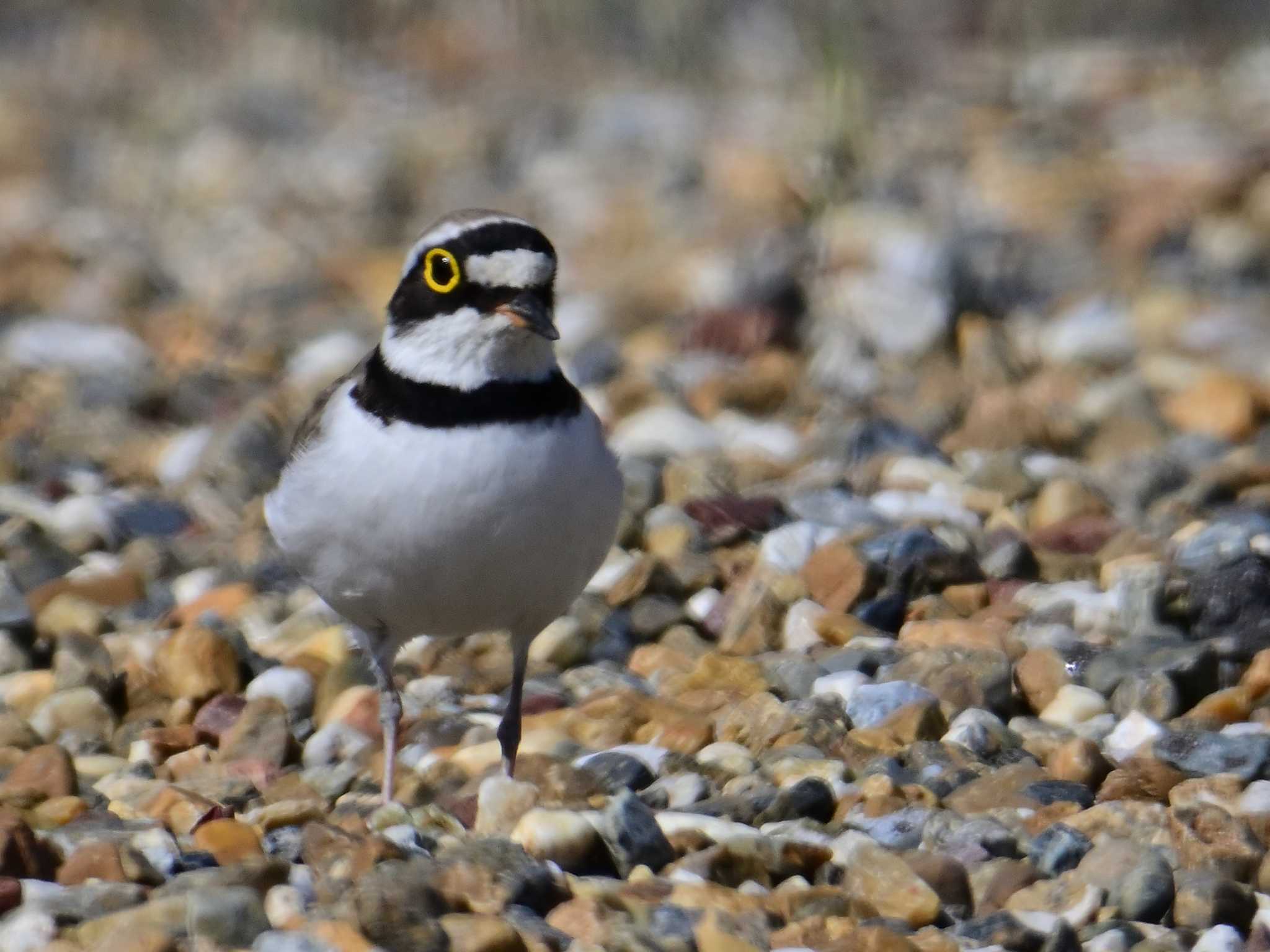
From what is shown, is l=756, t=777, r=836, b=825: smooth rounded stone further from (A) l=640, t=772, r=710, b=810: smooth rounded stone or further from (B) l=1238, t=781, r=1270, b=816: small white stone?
(B) l=1238, t=781, r=1270, b=816: small white stone

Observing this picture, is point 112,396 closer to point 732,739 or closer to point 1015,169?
point 732,739

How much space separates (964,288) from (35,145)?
6.31m

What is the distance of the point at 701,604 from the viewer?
6.61 meters

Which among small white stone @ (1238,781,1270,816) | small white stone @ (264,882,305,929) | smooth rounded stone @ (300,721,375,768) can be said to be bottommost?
smooth rounded stone @ (300,721,375,768)

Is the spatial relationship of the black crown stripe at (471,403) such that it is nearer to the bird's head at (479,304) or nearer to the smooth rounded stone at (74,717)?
the bird's head at (479,304)

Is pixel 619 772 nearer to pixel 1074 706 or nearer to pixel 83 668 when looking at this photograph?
pixel 1074 706

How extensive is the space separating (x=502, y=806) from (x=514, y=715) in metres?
0.68

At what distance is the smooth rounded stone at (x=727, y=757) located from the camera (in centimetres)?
517

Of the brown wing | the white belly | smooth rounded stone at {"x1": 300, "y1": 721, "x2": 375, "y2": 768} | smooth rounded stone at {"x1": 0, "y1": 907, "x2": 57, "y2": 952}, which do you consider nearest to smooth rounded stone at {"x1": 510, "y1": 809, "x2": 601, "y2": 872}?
the white belly

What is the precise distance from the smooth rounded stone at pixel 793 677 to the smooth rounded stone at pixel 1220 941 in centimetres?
164

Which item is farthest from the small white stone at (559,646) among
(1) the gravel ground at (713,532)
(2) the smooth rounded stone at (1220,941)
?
(2) the smooth rounded stone at (1220,941)

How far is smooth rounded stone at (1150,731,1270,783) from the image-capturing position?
4988mm

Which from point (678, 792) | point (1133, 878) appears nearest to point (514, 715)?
point (678, 792)

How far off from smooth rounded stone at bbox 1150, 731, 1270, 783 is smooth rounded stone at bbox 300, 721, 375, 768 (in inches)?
82.4
